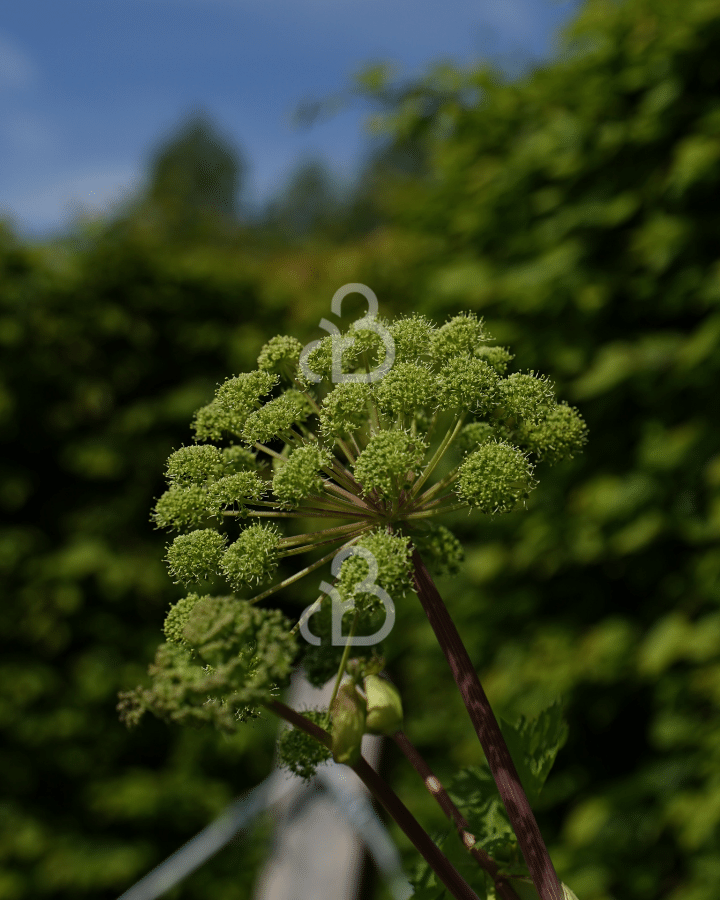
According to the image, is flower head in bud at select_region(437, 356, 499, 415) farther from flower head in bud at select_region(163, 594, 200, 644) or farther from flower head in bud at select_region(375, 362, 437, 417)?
flower head in bud at select_region(163, 594, 200, 644)

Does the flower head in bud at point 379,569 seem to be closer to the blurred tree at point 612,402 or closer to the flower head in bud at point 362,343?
the flower head in bud at point 362,343

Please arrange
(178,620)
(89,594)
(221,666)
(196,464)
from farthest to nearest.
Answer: (89,594) < (196,464) < (178,620) < (221,666)

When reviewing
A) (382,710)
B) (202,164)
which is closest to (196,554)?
(382,710)

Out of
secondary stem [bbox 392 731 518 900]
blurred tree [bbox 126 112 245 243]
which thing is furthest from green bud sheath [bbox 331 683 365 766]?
blurred tree [bbox 126 112 245 243]

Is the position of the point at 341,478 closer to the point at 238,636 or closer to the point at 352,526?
the point at 352,526

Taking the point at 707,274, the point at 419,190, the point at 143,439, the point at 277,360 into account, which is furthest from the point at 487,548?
the point at 277,360

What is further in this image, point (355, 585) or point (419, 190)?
point (419, 190)

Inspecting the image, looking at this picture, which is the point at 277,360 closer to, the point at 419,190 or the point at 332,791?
the point at 332,791
